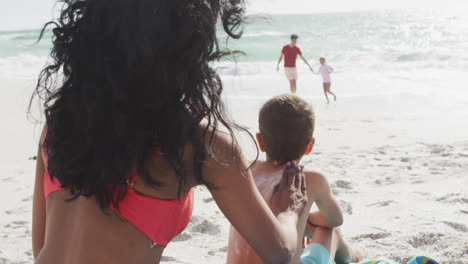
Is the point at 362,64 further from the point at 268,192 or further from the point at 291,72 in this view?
the point at 268,192

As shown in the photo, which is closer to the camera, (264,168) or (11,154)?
(264,168)

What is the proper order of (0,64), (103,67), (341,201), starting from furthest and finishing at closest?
(0,64), (341,201), (103,67)

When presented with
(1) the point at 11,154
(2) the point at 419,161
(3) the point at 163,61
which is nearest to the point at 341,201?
(2) the point at 419,161

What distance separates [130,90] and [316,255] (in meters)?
1.32

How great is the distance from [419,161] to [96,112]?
4277mm

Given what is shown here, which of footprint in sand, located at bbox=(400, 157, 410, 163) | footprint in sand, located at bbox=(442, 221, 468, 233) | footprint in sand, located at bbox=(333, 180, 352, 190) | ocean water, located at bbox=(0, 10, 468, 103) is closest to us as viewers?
footprint in sand, located at bbox=(442, 221, 468, 233)

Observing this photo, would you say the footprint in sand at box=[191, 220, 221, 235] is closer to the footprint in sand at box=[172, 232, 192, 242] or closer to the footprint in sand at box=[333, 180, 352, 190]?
the footprint in sand at box=[172, 232, 192, 242]

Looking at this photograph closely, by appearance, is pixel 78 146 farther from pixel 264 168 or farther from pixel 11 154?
pixel 11 154

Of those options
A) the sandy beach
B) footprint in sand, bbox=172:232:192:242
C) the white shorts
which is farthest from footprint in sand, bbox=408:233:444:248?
the white shorts

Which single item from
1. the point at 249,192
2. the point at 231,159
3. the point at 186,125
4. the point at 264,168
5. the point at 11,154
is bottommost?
the point at 11,154

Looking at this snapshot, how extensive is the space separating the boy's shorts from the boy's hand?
1.90ft

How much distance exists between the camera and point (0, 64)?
18500 mm

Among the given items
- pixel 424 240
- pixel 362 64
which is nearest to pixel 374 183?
pixel 424 240

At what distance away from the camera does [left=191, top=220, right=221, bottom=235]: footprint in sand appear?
10.5 feet
